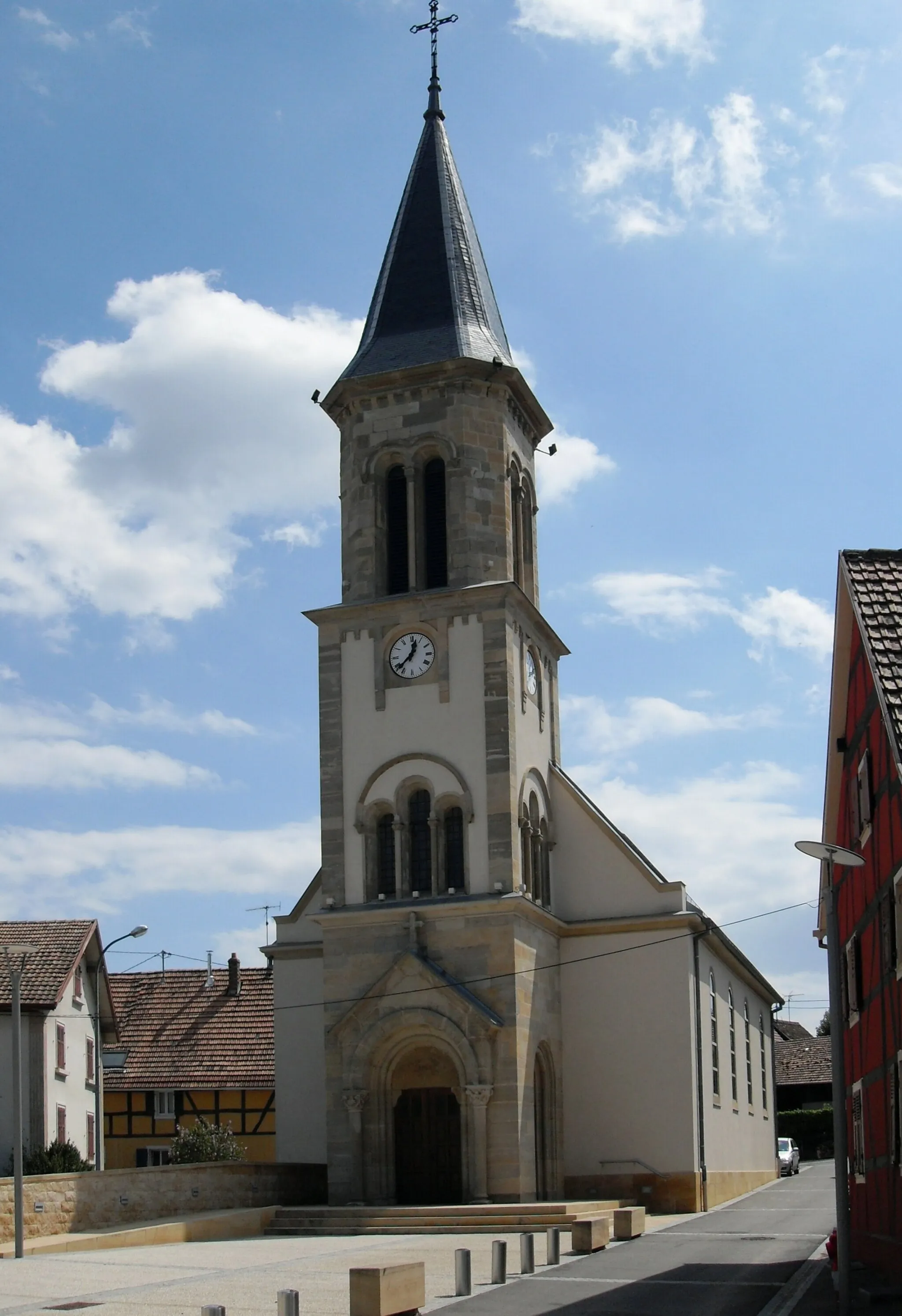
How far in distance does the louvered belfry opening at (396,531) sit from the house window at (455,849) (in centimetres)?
532

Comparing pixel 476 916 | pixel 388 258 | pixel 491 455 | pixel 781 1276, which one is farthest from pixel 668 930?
pixel 388 258

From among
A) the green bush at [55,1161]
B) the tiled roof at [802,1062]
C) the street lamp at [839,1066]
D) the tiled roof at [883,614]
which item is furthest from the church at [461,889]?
the tiled roof at [802,1062]

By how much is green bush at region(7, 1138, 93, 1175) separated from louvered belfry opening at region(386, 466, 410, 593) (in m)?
13.7

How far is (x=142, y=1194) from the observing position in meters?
28.1

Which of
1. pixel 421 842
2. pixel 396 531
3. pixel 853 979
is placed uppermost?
pixel 396 531

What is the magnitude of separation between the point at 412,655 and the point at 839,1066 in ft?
57.7

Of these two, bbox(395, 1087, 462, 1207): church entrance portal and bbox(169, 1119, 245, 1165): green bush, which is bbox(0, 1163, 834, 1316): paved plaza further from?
bbox(169, 1119, 245, 1165): green bush

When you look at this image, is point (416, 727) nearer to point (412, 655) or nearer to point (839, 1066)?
point (412, 655)

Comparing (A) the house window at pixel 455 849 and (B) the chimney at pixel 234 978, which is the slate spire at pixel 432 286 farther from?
A: (B) the chimney at pixel 234 978

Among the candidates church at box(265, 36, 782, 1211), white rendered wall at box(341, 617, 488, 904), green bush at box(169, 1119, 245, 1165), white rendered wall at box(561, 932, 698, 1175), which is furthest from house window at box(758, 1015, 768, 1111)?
white rendered wall at box(341, 617, 488, 904)

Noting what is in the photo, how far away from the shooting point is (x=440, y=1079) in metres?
31.2

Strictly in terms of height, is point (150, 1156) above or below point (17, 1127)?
below

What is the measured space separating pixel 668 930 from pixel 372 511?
36.8 ft

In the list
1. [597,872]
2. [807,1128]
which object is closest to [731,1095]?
[597,872]
